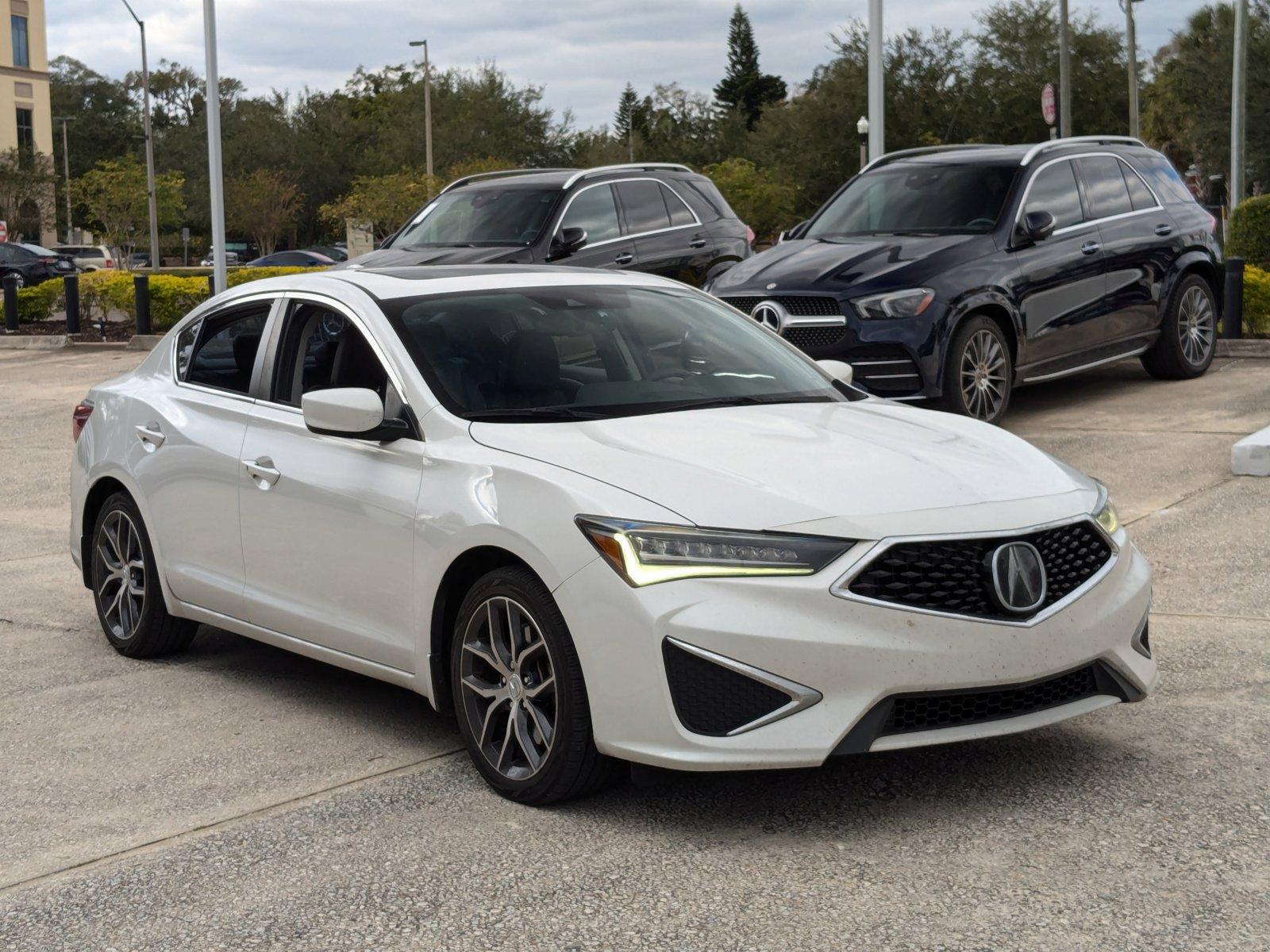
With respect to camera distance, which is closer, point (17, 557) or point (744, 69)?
point (17, 557)

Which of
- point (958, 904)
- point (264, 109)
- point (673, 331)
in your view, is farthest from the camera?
point (264, 109)

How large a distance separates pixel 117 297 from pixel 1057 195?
49.9 feet

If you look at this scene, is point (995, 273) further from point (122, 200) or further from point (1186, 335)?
point (122, 200)

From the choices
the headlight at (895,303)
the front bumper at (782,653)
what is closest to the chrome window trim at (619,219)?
the headlight at (895,303)

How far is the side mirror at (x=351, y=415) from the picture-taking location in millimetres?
5277

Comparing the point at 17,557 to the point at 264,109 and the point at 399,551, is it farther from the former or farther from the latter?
the point at 264,109

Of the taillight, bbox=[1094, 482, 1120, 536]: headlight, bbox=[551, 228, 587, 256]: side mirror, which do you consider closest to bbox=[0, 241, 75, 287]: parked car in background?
bbox=[551, 228, 587, 256]: side mirror

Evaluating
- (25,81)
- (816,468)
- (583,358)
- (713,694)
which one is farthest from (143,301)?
(25,81)

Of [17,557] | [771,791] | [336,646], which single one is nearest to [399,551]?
[336,646]

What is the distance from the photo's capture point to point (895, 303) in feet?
36.2

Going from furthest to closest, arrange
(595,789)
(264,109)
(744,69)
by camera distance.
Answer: (744,69), (264,109), (595,789)

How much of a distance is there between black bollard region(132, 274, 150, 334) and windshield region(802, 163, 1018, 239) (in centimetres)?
1215

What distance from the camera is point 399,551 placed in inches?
205

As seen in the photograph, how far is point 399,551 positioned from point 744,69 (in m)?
127
